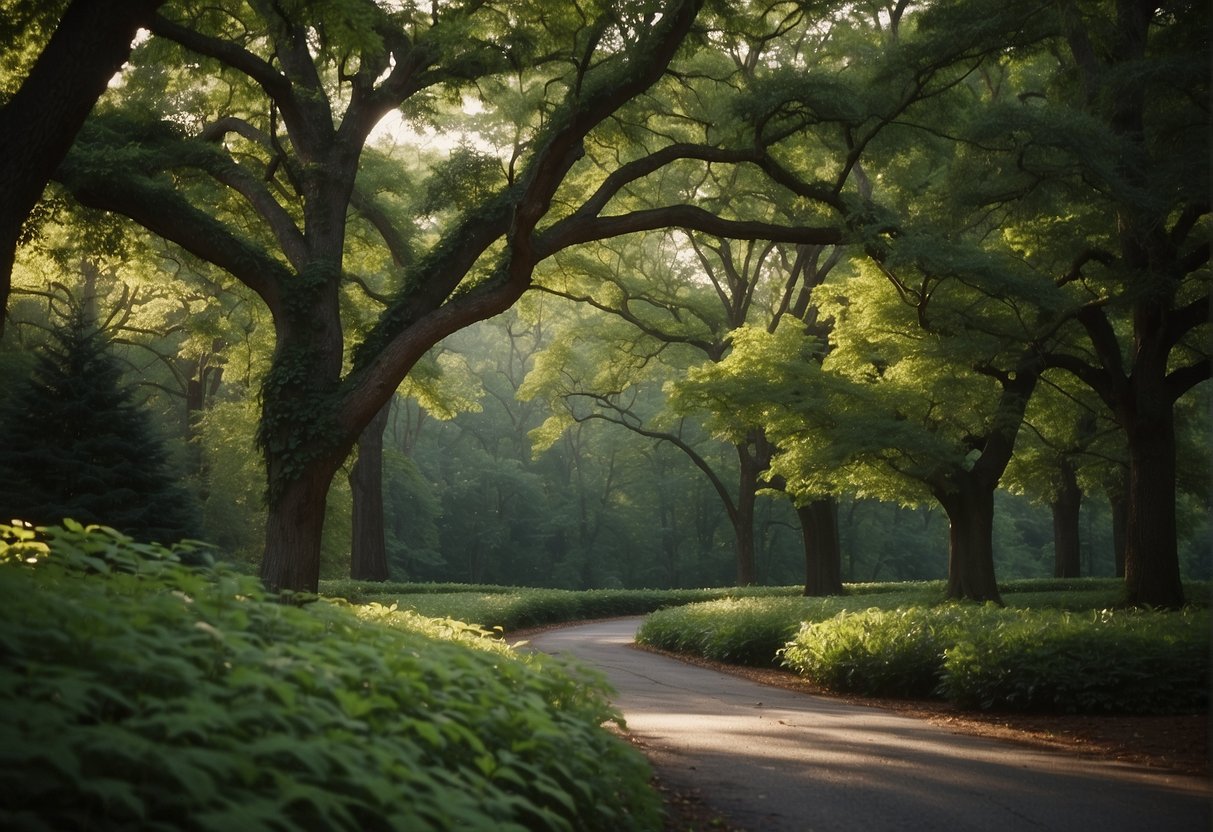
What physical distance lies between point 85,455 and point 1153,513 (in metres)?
21.6

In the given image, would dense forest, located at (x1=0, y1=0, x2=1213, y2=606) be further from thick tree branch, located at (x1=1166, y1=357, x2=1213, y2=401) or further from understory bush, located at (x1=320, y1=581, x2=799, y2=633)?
understory bush, located at (x1=320, y1=581, x2=799, y2=633)

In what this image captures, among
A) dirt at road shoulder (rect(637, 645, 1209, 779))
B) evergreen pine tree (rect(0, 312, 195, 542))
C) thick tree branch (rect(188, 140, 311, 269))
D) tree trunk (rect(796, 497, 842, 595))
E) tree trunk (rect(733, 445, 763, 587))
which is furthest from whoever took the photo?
tree trunk (rect(733, 445, 763, 587))

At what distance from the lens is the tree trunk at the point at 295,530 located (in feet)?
44.5

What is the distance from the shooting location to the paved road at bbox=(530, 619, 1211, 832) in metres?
5.87

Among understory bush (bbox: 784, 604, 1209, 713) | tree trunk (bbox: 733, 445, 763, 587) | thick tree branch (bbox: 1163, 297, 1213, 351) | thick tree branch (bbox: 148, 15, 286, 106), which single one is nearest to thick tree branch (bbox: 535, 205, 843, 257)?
thick tree branch (bbox: 148, 15, 286, 106)

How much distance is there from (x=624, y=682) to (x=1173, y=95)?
35.5ft

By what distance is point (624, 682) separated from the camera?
45.9 feet

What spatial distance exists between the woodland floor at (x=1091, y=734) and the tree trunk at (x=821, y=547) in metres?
15.9

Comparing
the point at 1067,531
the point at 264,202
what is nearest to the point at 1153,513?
the point at 264,202

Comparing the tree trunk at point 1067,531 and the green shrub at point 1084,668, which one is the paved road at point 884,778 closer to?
the green shrub at point 1084,668

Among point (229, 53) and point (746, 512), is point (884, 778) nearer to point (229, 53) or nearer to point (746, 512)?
point (229, 53)

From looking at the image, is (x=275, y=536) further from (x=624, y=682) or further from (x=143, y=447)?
(x=143, y=447)

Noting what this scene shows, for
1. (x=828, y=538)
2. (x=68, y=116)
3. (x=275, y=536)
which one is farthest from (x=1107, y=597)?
(x=68, y=116)

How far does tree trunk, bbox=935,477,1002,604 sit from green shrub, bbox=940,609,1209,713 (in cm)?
874
